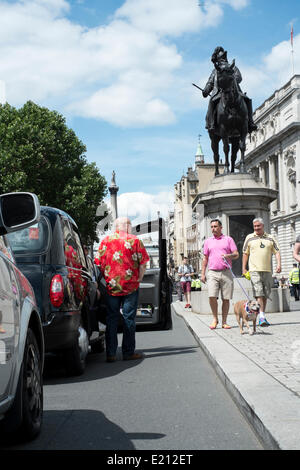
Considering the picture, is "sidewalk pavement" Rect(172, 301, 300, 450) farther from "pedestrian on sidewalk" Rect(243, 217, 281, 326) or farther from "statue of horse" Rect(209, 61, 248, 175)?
"statue of horse" Rect(209, 61, 248, 175)

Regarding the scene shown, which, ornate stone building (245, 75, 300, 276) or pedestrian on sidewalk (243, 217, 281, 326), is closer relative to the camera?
pedestrian on sidewalk (243, 217, 281, 326)

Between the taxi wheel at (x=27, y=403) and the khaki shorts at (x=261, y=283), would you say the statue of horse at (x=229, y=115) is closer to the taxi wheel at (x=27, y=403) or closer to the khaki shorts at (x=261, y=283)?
the khaki shorts at (x=261, y=283)

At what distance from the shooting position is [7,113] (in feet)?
144

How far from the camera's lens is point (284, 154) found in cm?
7256

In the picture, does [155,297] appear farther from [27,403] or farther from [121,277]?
[27,403]

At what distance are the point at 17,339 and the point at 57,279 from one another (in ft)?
10.2

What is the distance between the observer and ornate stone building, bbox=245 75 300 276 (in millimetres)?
68500

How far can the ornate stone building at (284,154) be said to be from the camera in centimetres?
6850

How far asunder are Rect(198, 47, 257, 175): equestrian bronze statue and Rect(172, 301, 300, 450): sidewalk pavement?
286 inches

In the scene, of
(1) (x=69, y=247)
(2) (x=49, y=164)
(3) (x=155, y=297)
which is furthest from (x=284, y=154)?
(1) (x=69, y=247)

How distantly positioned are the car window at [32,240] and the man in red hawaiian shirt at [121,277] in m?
1.46

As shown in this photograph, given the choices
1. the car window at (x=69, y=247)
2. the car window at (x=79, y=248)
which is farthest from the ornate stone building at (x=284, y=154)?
the car window at (x=69, y=247)

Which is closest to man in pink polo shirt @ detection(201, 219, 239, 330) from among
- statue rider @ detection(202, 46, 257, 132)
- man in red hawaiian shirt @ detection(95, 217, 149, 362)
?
man in red hawaiian shirt @ detection(95, 217, 149, 362)
